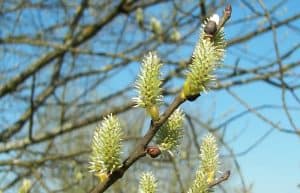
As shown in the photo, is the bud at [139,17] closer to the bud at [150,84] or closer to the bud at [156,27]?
the bud at [156,27]

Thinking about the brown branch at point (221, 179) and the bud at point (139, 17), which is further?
the bud at point (139, 17)

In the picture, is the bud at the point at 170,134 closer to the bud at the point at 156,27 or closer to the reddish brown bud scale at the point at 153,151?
the reddish brown bud scale at the point at 153,151

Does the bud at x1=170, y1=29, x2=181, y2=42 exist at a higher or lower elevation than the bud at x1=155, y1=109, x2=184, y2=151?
higher

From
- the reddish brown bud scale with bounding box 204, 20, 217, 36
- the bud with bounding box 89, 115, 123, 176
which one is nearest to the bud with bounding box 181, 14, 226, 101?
the reddish brown bud scale with bounding box 204, 20, 217, 36

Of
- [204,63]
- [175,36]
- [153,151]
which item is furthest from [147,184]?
[175,36]

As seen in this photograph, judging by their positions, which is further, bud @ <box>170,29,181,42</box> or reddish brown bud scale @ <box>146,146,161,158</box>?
bud @ <box>170,29,181,42</box>

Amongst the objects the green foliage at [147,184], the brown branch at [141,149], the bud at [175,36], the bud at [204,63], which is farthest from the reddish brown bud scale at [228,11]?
the bud at [175,36]

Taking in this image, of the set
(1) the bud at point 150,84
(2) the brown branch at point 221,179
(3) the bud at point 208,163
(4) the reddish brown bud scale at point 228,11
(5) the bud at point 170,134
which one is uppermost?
(4) the reddish brown bud scale at point 228,11

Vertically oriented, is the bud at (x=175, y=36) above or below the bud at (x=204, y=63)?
above

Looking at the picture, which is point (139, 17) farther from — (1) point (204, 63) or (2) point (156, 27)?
(1) point (204, 63)

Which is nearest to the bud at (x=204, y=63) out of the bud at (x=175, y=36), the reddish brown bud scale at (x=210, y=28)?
the reddish brown bud scale at (x=210, y=28)

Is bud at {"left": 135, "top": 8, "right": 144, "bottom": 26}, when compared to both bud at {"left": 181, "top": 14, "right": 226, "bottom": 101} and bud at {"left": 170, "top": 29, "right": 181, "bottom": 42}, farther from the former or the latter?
bud at {"left": 181, "top": 14, "right": 226, "bottom": 101}

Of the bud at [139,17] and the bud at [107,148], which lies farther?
the bud at [139,17]
